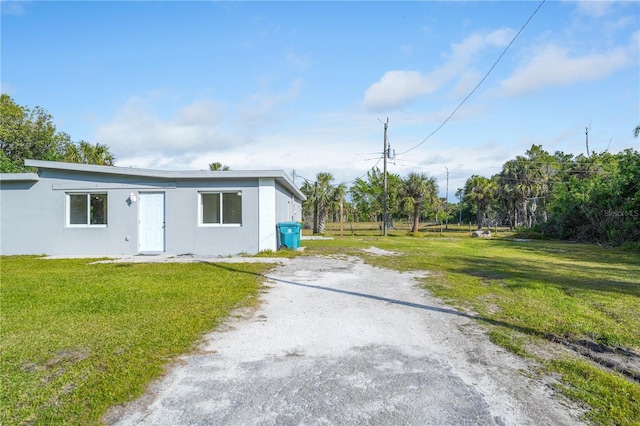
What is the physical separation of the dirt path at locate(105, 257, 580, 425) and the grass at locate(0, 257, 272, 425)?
314 millimetres

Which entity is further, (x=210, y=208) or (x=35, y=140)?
(x=35, y=140)

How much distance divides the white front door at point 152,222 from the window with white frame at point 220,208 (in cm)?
139

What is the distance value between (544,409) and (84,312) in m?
5.53

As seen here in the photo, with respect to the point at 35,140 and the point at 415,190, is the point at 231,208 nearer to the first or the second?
the point at 415,190

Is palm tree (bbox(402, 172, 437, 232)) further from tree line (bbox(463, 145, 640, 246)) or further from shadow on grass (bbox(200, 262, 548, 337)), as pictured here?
shadow on grass (bbox(200, 262, 548, 337))

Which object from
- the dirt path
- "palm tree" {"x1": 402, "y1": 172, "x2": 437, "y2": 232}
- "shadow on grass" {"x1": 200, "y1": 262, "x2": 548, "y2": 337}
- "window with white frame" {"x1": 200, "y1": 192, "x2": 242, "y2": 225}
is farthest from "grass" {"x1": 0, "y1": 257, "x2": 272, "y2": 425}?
"palm tree" {"x1": 402, "y1": 172, "x2": 437, "y2": 232}

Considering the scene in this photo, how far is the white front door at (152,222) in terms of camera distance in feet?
40.9

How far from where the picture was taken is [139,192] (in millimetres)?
12461

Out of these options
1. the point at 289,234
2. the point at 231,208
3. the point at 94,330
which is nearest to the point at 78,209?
the point at 231,208

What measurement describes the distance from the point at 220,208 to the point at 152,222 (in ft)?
7.60

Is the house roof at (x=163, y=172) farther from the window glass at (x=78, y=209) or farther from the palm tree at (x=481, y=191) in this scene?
the palm tree at (x=481, y=191)

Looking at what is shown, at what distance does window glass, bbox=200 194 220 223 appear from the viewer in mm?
12609

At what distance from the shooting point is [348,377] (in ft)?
10.5

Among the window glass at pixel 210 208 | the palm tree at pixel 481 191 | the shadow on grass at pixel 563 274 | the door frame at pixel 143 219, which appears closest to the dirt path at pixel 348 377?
the shadow on grass at pixel 563 274
